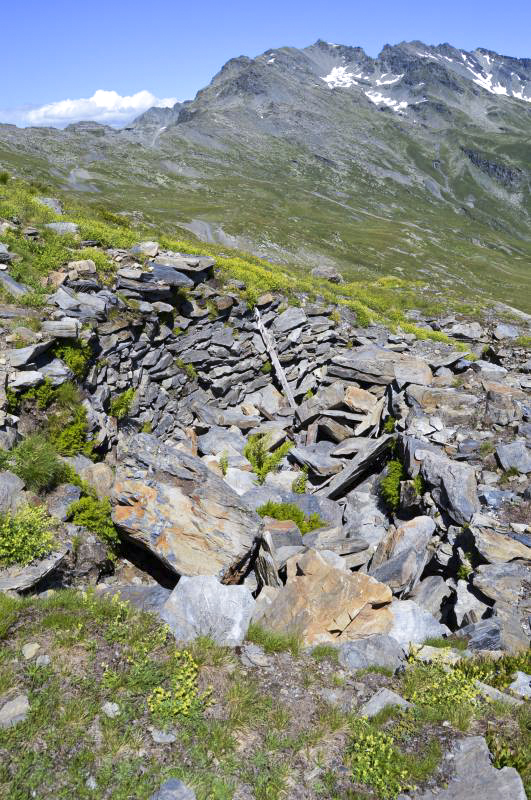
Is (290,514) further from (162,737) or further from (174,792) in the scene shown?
(174,792)

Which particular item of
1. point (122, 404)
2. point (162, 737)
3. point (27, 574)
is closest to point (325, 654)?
point (162, 737)

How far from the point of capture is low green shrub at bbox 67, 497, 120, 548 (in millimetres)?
10031

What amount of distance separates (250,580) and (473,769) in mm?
6130

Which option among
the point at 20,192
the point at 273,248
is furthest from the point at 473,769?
the point at 273,248

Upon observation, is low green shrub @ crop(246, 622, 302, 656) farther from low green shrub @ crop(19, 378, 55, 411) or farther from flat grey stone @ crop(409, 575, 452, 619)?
low green shrub @ crop(19, 378, 55, 411)

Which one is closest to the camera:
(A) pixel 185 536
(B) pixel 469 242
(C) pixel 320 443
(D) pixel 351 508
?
(A) pixel 185 536

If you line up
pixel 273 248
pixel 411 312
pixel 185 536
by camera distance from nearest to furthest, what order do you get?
pixel 185 536 < pixel 411 312 < pixel 273 248

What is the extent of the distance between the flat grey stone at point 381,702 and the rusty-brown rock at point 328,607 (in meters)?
1.66

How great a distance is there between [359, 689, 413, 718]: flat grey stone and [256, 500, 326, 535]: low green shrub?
660 centimetres

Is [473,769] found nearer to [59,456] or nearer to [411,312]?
[59,456]

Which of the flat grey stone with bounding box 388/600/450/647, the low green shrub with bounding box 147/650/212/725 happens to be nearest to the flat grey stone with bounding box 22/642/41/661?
the low green shrub with bounding box 147/650/212/725

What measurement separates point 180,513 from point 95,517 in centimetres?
189

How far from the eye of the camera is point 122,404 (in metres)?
16.4

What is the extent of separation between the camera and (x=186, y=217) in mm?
107812
